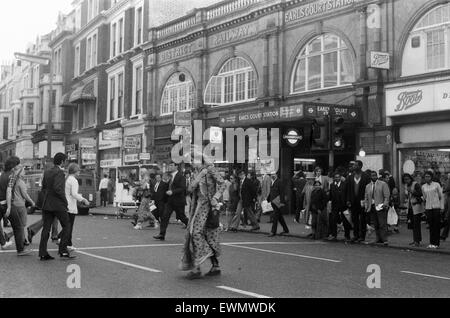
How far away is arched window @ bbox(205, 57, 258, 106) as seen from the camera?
25.1 meters

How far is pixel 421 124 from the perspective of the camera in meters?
18.3

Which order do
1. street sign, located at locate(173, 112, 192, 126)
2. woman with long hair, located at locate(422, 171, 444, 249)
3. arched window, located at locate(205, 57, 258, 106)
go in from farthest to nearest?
arched window, located at locate(205, 57, 258, 106)
street sign, located at locate(173, 112, 192, 126)
woman with long hair, located at locate(422, 171, 444, 249)

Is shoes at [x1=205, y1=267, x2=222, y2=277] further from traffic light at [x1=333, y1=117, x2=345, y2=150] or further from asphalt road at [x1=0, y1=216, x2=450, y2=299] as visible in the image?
traffic light at [x1=333, y1=117, x2=345, y2=150]

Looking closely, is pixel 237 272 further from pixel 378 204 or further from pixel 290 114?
pixel 290 114

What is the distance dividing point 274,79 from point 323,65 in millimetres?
2348

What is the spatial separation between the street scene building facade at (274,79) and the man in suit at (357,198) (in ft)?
2.73

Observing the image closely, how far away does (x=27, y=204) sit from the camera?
11.6 meters

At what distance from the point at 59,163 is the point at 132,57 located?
985 inches

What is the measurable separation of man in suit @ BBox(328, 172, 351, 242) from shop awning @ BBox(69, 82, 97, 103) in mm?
27204

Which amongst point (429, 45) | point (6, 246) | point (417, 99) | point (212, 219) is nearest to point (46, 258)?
point (6, 246)

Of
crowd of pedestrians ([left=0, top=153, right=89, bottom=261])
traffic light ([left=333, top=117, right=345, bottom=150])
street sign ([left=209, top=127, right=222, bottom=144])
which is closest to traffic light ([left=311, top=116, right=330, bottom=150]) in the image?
traffic light ([left=333, top=117, right=345, bottom=150])

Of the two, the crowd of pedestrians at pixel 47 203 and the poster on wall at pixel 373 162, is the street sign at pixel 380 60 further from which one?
the crowd of pedestrians at pixel 47 203

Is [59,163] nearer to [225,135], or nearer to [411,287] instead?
[411,287]
